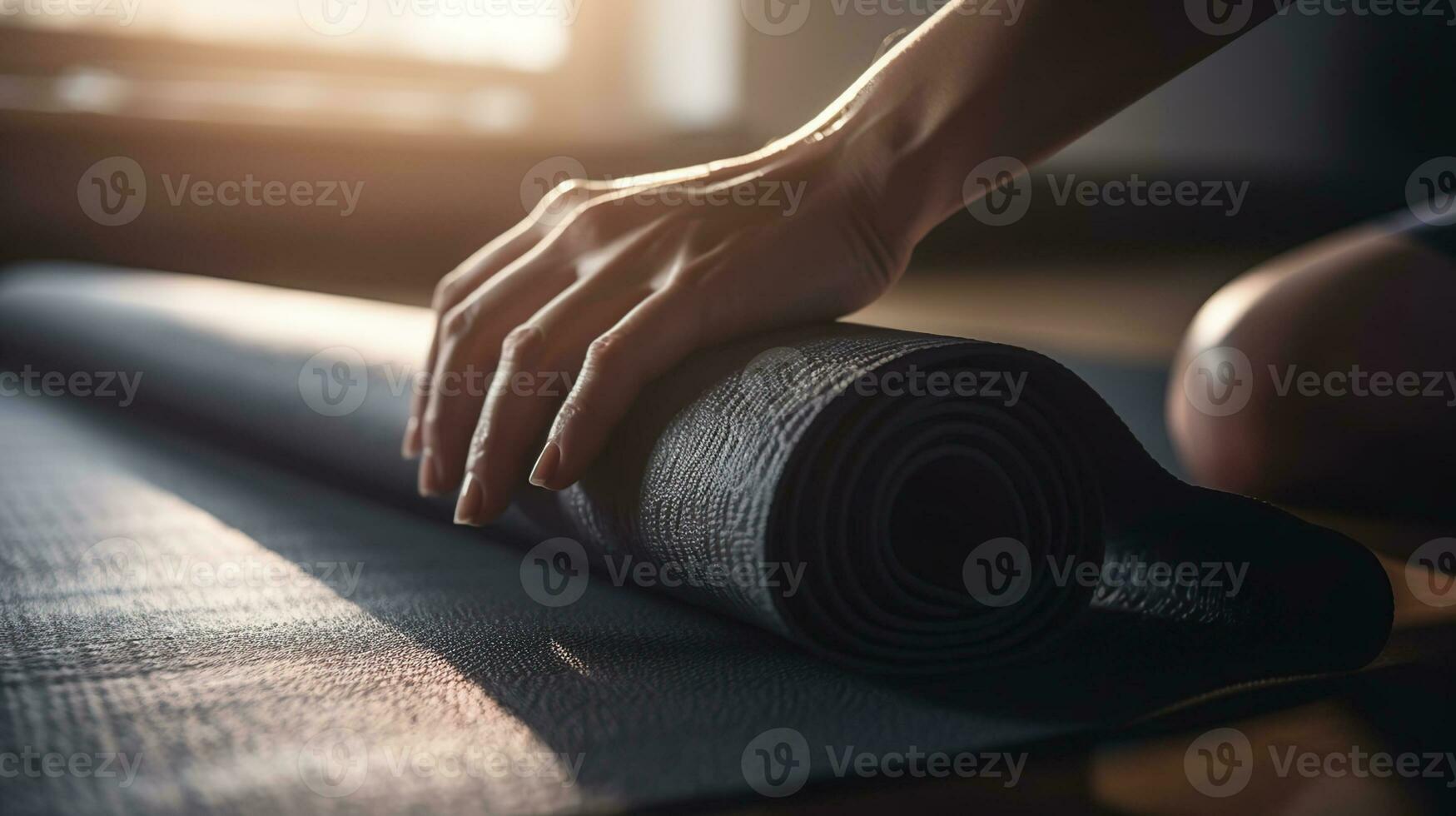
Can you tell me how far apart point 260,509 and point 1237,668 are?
906 mm

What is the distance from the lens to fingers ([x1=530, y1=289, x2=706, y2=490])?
2.62 ft

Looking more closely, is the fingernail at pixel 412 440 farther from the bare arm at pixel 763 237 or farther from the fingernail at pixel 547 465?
the fingernail at pixel 547 465

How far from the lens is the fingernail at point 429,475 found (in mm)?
927

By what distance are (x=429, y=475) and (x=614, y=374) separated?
0.22 metres

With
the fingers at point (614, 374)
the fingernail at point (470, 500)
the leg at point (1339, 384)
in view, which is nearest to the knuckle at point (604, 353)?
the fingers at point (614, 374)

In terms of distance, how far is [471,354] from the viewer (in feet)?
3.02

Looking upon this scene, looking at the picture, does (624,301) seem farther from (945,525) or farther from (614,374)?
(945,525)

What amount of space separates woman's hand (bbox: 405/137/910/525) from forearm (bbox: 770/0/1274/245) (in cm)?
3

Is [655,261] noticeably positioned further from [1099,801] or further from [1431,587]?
[1431,587]

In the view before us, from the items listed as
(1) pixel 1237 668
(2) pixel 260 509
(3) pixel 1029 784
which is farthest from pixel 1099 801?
(2) pixel 260 509

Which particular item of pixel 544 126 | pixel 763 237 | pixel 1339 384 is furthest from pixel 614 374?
pixel 544 126

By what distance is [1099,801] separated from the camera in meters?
0.58

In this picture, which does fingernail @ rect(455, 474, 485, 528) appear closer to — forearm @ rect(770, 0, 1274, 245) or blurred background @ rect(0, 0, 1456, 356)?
forearm @ rect(770, 0, 1274, 245)

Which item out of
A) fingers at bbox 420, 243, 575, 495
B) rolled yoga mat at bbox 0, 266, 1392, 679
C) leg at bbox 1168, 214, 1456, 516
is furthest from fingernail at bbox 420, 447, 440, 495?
leg at bbox 1168, 214, 1456, 516
